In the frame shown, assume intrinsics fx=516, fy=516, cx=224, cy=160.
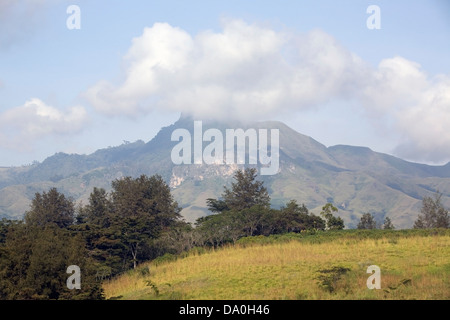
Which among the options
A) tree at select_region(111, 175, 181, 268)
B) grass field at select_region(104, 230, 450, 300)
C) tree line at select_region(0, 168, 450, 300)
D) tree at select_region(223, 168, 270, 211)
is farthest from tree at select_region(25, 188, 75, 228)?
grass field at select_region(104, 230, 450, 300)

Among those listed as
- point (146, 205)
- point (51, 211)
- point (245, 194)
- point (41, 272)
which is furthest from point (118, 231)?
point (245, 194)

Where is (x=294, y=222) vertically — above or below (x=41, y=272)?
above

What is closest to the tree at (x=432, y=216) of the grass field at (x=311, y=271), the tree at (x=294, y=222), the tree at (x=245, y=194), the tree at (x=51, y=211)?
the tree at (x=245, y=194)

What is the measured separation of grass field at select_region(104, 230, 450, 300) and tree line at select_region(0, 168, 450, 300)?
3.96 meters

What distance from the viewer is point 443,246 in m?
33.3

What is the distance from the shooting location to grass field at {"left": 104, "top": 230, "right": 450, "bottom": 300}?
77.8ft

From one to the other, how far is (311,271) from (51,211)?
55.2m

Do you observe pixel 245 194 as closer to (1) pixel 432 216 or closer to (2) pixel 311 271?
(1) pixel 432 216

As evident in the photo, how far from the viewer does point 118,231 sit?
49.3m

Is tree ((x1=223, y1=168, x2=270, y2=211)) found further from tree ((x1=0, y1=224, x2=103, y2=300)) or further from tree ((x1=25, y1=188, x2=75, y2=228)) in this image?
tree ((x1=0, y1=224, x2=103, y2=300))
